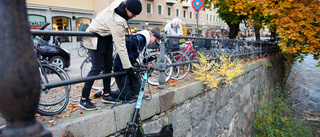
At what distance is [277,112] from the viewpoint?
8602 millimetres

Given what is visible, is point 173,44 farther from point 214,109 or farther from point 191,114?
point 191,114

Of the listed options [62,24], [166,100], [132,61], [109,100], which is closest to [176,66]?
[166,100]

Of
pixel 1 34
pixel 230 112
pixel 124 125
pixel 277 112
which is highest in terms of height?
pixel 1 34

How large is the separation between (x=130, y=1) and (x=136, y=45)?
2.19 ft

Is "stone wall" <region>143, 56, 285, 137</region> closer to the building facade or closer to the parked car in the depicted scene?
the parked car

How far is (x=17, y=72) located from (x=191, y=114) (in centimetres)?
369

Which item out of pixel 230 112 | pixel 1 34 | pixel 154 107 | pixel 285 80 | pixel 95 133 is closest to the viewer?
pixel 1 34

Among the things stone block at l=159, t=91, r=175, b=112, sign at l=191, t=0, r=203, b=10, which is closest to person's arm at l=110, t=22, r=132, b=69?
stone block at l=159, t=91, r=175, b=112

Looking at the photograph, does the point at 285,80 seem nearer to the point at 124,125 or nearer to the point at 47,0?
the point at 124,125

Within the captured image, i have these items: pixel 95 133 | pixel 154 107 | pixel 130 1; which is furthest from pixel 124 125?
pixel 130 1

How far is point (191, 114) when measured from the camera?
4078mm

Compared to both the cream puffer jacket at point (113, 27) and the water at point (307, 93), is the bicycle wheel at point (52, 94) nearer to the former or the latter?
the cream puffer jacket at point (113, 27)

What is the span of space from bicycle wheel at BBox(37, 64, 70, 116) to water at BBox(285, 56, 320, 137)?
30.4 ft

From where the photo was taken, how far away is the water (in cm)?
983
